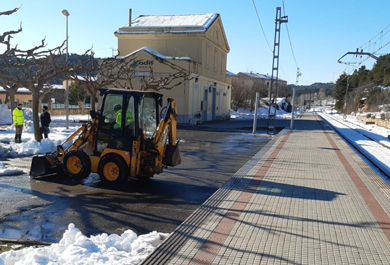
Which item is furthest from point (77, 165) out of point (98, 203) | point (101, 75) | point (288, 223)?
point (101, 75)

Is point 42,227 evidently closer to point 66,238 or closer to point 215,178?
point 66,238

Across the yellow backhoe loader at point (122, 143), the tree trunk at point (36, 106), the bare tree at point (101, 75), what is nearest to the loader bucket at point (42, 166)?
the yellow backhoe loader at point (122, 143)

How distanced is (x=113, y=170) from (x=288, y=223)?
14.5 feet

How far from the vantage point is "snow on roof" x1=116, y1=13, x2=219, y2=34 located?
34675 millimetres

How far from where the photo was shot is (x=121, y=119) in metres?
8.50

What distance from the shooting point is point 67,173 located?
29.0 feet

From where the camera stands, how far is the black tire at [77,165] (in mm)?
8688

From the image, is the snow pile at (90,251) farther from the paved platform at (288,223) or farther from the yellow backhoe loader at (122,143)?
the yellow backhoe loader at (122,143)

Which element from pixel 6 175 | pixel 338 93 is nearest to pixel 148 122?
pixel 6 175

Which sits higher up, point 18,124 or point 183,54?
point 183,54

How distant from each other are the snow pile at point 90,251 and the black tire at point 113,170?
125 inches

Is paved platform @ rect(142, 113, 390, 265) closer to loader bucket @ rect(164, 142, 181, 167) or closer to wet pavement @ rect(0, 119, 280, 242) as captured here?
wet pavement @ rect(0, 119, 280, 242)

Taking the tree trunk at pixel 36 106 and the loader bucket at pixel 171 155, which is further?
the tree trunk at pixel 36 106

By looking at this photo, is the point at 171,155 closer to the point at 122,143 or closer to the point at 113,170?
the point at 122,143
